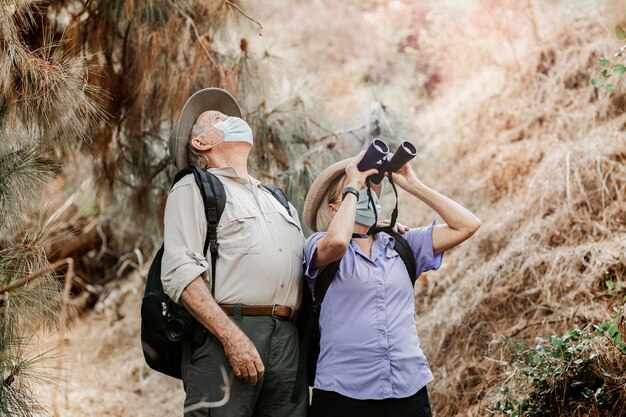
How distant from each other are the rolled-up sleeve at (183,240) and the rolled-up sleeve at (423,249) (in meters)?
0.77

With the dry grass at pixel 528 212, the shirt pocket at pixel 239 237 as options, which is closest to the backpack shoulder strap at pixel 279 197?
the shirt pocket at pixel 239 237

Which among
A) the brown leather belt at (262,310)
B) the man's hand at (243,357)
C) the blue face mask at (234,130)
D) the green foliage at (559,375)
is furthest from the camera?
the green foliage at (559,375)

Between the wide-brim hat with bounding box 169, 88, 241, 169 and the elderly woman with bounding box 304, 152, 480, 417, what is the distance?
0.68m

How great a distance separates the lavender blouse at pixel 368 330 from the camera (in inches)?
90.9

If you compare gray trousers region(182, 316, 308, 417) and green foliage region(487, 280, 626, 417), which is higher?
gray trousers region(182, 316, 308, 417)

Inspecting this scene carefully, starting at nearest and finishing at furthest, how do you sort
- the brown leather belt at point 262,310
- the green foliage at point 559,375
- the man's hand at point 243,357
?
1. the man's hand at point 243,357
2. the brown leather belt at point 262,310
3. the green foliage at point 559,375

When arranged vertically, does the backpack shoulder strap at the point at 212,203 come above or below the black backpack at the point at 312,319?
above

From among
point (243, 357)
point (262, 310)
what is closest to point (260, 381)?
point (243, 357)

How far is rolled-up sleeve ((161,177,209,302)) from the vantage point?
2.29 m

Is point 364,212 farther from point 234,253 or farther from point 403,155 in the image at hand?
point 234,253

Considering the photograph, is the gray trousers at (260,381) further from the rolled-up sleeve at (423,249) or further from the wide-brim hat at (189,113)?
the wide-brim hat at (189,113)

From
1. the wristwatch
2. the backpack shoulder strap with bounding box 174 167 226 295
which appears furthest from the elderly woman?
the backpack shoulder strap with bounding box 174 167 226 295

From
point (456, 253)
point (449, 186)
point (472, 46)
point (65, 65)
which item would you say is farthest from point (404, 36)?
point (65, 65)

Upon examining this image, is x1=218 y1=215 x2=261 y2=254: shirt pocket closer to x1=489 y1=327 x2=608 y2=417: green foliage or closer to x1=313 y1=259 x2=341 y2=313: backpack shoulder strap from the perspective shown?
x1=313 y1=259 x2=341 y2=313: backpack shoulder strap
